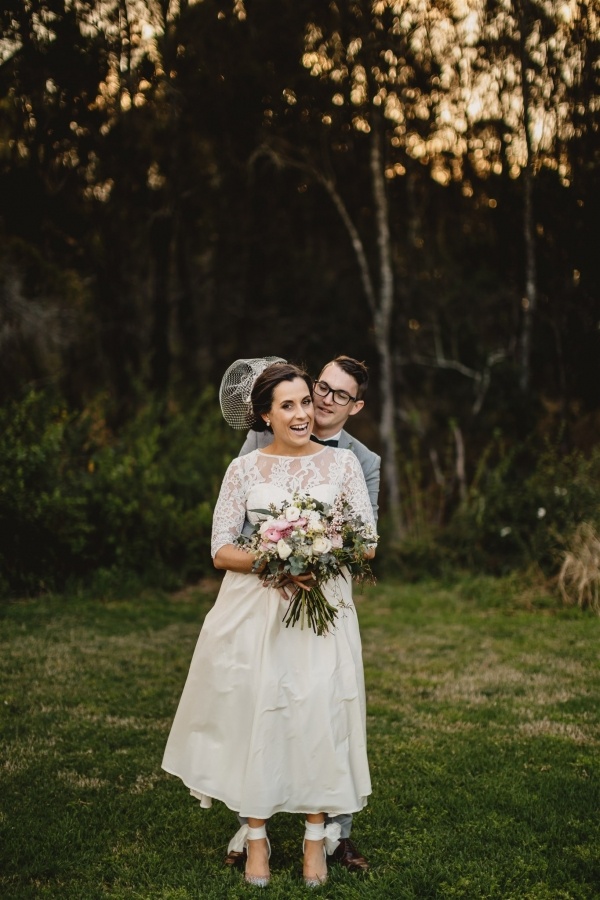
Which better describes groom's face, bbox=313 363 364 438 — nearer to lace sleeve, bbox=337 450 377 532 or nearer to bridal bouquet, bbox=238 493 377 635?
lace sleeve, bbox=337 450 377 532

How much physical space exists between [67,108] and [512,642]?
9.00 m

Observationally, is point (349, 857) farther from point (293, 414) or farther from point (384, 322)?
point (384, 322)

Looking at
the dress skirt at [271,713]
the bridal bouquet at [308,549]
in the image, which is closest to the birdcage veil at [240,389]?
the bridal bouquet at [308,549]

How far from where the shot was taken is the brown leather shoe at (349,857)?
11.8 ft

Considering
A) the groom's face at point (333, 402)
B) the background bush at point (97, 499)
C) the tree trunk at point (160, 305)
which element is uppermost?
the tree trunk at point (160, 305)

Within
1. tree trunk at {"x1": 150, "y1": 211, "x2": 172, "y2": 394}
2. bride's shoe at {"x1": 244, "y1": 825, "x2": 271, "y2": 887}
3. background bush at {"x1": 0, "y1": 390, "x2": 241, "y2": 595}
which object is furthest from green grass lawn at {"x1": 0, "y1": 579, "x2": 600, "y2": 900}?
tree trunk at {"x1": 150, "y1": 211, "x2": 172, "y2": 394}

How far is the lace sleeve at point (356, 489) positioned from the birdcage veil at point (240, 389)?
22.8 inches

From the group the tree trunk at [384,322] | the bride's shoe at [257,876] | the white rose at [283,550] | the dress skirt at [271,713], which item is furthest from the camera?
the tree trunk at [384,322]

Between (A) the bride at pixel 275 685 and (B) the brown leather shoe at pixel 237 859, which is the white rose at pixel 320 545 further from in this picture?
(B) the brown leather shoe at pixel 237 859

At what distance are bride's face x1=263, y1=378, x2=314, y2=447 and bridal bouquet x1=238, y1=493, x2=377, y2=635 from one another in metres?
0.31

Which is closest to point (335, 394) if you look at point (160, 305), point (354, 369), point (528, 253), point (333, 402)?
point (333, 402)

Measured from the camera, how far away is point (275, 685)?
10.9ft

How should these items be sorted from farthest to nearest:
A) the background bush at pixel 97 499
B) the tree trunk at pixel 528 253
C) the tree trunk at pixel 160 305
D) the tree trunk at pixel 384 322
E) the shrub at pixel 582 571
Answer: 1. the tree trunk at pixel 160 305
2. the tree trunk at pixel 384 322
3. the tree trunk at pixel 528 253
4. the background bush at pixel 97 499
5. the shrub at pixel 582 571

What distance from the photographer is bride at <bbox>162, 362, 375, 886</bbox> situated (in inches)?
129
